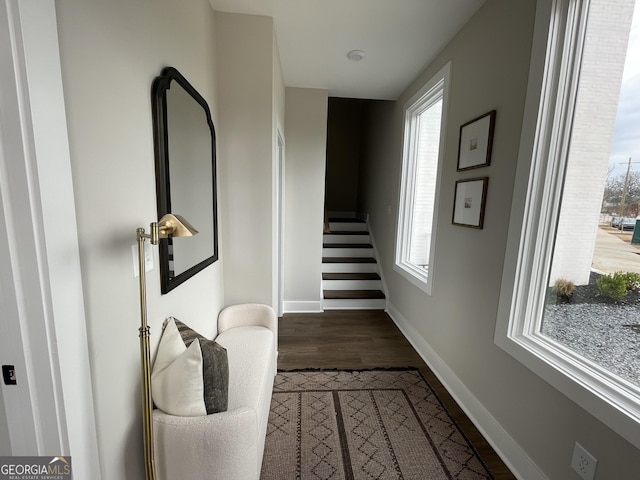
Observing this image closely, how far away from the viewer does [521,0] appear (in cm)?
147

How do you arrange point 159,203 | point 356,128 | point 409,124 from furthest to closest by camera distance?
point 356,128 → point 409,124 → point 159,203

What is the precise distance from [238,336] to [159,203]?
1.10 meters

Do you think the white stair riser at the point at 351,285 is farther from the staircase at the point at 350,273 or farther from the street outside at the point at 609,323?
the street outside at the point at 609,323

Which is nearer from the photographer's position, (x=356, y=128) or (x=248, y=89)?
(x=248, y=89)

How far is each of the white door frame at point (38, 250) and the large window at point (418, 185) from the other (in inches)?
98.7

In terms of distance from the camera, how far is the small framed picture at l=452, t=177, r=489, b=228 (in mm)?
1763

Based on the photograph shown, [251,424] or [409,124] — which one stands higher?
[409,124]

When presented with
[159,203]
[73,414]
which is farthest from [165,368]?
[159,203]

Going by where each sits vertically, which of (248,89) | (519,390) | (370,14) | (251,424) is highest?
(370,14)

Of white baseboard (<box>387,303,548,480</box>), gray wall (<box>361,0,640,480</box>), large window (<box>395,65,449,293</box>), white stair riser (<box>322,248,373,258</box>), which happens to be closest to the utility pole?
gray wall (<box>361,0,640,480</box>)

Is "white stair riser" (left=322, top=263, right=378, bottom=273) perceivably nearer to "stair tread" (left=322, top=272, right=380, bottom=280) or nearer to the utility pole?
"stair tread" (left=322, top=272, right=380, bottom=280)

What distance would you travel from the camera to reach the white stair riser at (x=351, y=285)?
12.5 feet

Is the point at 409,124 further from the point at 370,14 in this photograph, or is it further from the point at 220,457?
the point at 220,457

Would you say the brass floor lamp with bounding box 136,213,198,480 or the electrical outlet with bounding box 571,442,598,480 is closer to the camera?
the brass floor lamp with bounding box 136,213,198,480
